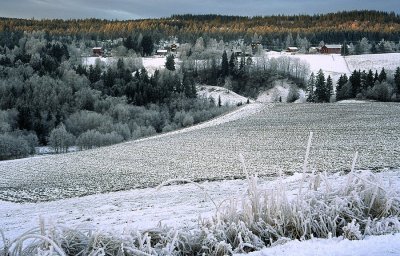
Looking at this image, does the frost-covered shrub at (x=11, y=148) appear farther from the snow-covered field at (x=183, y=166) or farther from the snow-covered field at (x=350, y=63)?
the snow-covered field at (x=350, y=63)

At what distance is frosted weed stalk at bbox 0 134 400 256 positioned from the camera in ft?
11.7

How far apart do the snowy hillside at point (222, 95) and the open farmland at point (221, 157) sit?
222 feet

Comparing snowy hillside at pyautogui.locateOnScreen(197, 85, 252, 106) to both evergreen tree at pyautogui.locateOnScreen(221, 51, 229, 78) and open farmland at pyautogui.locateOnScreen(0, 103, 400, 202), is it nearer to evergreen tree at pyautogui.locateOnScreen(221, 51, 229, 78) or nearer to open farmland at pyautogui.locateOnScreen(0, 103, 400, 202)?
evergreen tree at pyautogui.locateOnScreen(221, 51, 229, 78)

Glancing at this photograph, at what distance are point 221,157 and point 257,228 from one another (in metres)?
29.9

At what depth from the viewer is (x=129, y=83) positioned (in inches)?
5044

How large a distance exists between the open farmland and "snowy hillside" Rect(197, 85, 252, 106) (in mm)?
67648

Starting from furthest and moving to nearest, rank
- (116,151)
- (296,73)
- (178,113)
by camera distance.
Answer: (296,73), (178,113), (116,151)

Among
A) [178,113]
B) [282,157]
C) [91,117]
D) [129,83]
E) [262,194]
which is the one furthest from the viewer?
[129,83]

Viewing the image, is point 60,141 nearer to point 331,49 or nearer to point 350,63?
point 350,63


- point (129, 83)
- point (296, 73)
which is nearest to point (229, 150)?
point (129, 83)

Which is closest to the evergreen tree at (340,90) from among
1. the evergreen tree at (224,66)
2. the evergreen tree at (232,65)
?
the evergreen tree at (232,65)

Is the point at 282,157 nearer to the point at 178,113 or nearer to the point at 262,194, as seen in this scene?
the point at 262,194

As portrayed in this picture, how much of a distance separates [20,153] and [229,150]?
52071 mm

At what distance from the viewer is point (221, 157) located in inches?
1331
